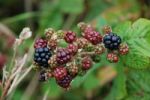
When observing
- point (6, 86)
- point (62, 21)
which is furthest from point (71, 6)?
point (6, 86)

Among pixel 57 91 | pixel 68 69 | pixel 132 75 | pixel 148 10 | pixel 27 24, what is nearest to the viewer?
pixel 68 69

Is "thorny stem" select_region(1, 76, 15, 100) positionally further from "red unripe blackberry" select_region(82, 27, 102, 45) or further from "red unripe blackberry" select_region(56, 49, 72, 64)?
"red unripe blackberry" select_region(82, 27, 102, 45)

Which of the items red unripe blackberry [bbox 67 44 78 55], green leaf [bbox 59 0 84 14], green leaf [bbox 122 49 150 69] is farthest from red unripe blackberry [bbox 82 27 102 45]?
green leaf [bbox 59 0 84 14]

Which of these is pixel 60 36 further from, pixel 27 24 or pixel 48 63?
pixel 27 24

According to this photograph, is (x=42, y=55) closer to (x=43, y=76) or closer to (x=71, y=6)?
(x=43, y=76)

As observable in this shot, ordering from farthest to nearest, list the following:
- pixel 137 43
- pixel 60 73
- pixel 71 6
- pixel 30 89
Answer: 1. pixel 71 6
2. pixel 30 89
3. pixel 137 43
4. pixel 60 73

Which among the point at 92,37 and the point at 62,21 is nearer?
the point at 92,37

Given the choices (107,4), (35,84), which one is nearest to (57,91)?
(35,84)
